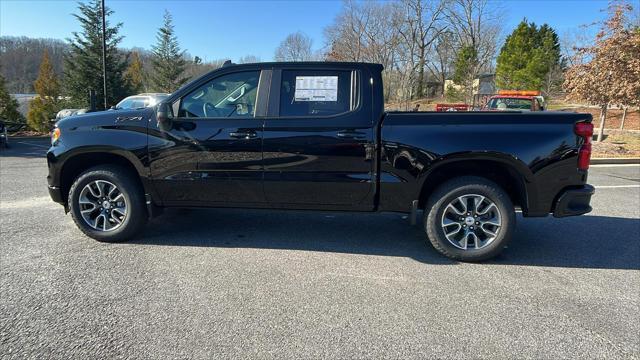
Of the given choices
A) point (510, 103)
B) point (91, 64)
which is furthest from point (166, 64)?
point (510, 103)

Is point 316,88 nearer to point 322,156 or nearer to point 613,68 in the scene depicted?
point 322,156

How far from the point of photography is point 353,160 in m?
3.97

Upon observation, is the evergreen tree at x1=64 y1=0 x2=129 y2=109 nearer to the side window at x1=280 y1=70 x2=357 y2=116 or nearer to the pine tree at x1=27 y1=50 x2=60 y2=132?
the pine tree at x1=27 y1=50 x2=60 y2=132

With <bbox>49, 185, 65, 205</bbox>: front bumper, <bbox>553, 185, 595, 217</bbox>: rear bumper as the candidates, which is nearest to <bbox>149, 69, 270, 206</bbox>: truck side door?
<bbox>49, 185, 65, 205</bbox>: front bumper

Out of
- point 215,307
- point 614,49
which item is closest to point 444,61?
point 614,49

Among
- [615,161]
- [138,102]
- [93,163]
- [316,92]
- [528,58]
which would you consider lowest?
[615,161]

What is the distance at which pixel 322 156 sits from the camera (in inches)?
157

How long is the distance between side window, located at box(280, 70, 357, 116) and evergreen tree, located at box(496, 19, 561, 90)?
1304 inches

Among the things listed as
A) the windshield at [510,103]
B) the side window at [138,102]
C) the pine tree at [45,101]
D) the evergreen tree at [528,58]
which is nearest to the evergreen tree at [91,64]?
the pine tree at [45,101]

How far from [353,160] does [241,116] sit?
1.24m

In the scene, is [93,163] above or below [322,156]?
below

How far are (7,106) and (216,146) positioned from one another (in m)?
19.9

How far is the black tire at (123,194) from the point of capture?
14.1ft

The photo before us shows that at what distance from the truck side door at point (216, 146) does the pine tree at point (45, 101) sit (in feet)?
63.6
